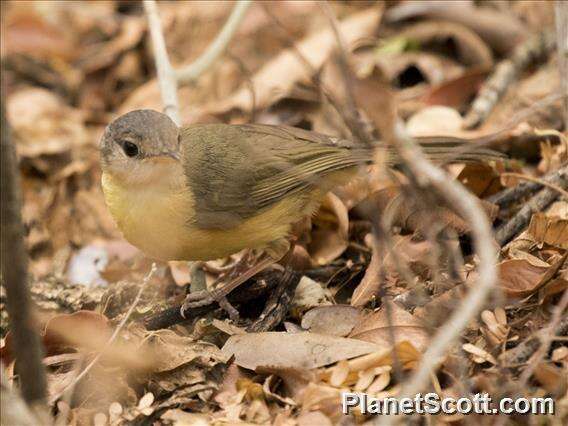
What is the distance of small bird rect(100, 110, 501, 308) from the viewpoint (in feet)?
15.4

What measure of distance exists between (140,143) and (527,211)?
2.20 metres

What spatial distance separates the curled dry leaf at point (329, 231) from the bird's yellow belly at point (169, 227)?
0.60 meters

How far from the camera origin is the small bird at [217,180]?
15.4 ft

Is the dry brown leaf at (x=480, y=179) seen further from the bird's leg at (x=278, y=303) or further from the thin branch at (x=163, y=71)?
the thin branch at (x=163, y=71)

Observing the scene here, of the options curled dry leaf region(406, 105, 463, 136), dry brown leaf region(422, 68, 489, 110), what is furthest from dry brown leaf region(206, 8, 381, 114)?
Result: curled dry leaf region(406, 105, 463, 136)

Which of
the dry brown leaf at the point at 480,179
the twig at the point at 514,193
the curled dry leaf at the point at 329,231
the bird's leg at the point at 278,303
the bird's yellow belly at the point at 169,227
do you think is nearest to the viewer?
the bird's leg at the point at 278,303

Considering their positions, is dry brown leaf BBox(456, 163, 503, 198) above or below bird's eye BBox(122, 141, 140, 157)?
below

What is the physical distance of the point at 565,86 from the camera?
4980 mm

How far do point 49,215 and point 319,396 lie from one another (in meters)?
3.82

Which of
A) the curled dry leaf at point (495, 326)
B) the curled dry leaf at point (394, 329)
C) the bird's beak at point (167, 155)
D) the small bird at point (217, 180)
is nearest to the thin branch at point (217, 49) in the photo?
the small bird at point (217, 180)

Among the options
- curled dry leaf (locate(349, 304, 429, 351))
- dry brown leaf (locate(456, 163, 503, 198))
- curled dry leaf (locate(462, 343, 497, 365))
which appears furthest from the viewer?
dry brown leaf (locate(456, 163, 503, 198))

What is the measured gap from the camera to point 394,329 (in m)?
4.05

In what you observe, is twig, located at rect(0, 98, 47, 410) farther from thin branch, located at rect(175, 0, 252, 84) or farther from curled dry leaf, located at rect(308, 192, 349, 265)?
thin branch, located at rect(175, 0, 252, 84)

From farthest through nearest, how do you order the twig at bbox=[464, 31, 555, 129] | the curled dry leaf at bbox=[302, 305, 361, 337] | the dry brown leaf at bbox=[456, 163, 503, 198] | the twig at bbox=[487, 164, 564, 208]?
the twig at bbox=[464, 31, 555, 129] → the dry brown leaf at bbox=[456, 163, 503, 198] → the twig at bbox=[487, 164, 564, 208] → the curled dry leaf at bbox=[302, 305, 361, 337]
